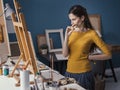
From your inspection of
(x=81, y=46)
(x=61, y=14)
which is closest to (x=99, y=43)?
(x=81, y=46)

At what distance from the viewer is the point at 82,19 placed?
9.17 feet

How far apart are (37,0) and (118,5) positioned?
5.87ft

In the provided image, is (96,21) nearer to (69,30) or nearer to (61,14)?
(61,14)

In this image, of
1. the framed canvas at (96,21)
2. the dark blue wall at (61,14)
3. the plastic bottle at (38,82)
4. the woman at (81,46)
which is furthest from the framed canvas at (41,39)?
the plastic bottle at (38,82)

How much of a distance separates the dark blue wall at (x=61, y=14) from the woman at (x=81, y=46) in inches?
88.8

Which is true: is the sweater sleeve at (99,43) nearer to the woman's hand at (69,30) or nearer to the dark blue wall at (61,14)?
the woman's hand at (69,30)

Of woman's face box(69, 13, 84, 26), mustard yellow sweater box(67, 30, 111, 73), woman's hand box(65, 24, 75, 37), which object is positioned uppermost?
woman's face box(69, 13, 84, 26)

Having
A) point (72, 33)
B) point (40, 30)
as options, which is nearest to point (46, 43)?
point (40, 30)

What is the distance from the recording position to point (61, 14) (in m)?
5.20

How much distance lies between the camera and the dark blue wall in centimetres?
500

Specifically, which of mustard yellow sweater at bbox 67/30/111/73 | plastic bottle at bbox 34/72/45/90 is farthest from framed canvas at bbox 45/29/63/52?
plastic bottle at bbox 34/72/45/90

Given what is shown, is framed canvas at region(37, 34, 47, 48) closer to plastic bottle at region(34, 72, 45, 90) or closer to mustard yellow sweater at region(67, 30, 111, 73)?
mustard yellow sweater at region(67, 30, 111, 73)

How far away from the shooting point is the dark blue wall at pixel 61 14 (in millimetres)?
4996

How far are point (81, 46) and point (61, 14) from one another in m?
2.48
